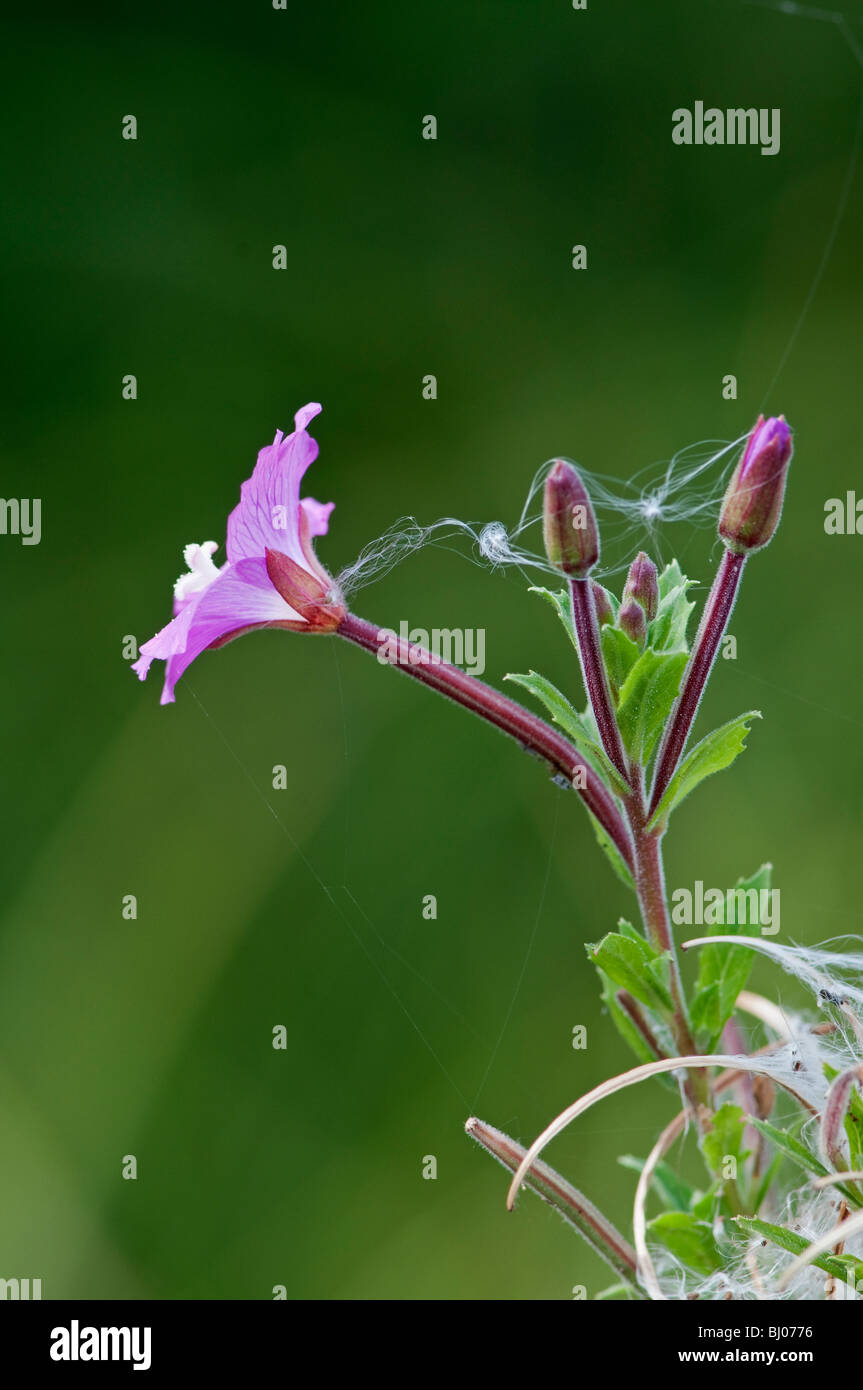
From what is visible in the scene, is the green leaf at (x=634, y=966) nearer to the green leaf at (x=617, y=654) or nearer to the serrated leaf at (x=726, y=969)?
the serrated leaf at (x=726, y=969)

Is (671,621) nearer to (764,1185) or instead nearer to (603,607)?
(603,607)

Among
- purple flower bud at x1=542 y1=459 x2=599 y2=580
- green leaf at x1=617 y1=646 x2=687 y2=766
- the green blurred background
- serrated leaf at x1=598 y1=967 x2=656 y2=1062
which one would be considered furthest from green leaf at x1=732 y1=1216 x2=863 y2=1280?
the green blurred background

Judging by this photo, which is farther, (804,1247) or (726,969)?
(726,969)

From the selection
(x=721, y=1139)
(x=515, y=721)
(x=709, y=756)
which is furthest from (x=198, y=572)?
(x=721, y=1139)

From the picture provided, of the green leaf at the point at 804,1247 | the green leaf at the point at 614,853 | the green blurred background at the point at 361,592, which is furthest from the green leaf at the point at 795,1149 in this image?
the green blurred background at the point at 361,592

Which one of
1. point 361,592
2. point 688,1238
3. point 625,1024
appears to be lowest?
point 688,1238

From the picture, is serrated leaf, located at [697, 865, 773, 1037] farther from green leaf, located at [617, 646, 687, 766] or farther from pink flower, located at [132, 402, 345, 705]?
pink flower, located at [132, 402, 345, 705]
